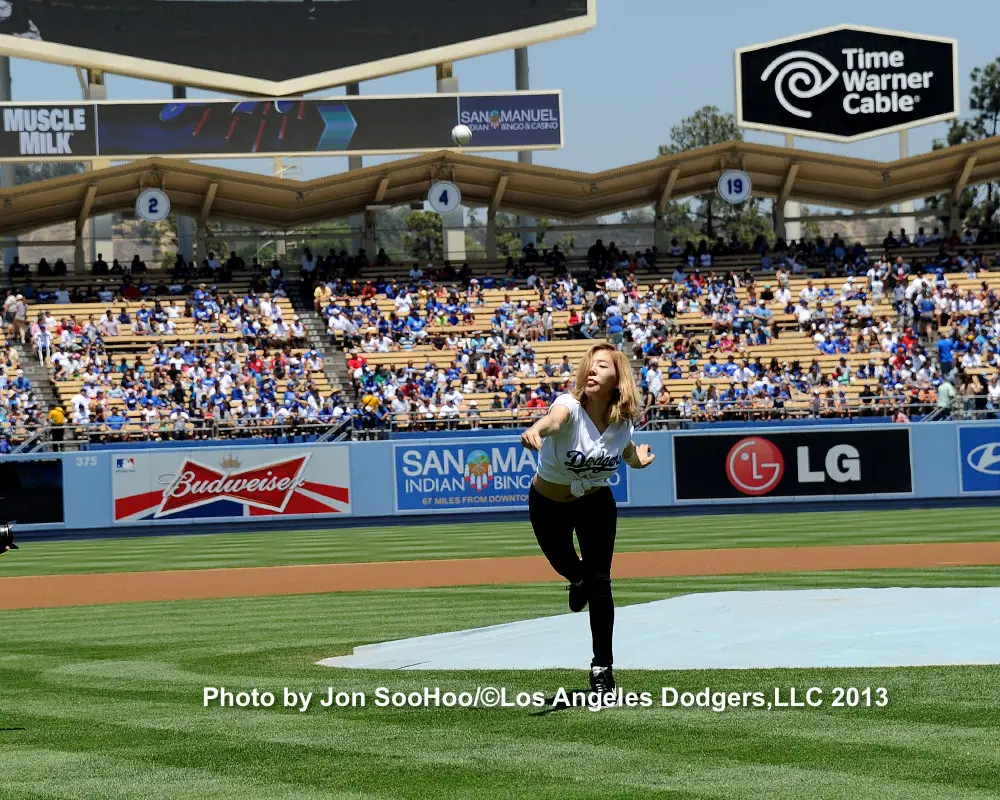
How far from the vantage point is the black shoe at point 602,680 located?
21.4ft

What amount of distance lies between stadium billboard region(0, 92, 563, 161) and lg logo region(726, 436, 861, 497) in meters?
15.2

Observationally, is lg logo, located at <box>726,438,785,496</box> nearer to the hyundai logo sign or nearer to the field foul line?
the hyundai logo sign

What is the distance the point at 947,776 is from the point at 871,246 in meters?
37.6

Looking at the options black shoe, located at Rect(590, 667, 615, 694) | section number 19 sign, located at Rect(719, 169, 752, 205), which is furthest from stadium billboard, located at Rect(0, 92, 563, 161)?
black shoe, located at Rect(590, 667, 615, 694)

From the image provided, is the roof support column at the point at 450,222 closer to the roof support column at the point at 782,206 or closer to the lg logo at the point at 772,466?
the roof support column at the point at 782,206

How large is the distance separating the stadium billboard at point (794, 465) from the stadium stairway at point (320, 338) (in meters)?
9.55

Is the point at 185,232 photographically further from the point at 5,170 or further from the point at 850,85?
the point at 850,85

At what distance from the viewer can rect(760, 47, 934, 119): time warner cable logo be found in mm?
41469

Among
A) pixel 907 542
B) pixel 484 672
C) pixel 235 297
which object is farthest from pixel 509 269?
pixel 484 672

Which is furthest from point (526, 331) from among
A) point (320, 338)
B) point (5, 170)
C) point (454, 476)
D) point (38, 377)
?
point (5, 170)

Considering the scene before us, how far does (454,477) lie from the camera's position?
90.1ft

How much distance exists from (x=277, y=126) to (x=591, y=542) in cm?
3447

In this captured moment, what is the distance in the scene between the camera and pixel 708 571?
Result: 615 inches

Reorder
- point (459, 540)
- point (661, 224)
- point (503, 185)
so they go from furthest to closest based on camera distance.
Answer: point (661, 224), point (503, 185), point (459, 540)
